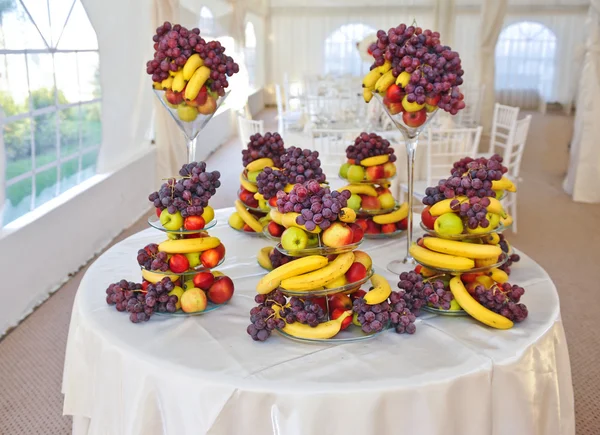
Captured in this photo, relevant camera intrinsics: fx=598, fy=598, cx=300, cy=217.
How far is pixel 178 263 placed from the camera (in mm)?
1459

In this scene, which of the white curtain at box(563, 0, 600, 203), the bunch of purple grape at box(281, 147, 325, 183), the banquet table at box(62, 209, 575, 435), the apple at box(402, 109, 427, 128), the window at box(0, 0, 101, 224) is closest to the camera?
the banquet table at box(62, 209, 575, 435)

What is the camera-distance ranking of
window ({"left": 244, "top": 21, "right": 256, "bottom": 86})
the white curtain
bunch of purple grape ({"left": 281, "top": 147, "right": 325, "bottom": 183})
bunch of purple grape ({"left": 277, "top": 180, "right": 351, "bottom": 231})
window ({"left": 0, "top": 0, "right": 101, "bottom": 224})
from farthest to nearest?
1. window ({"left": 244, "top": 21, "right": 256, "bottom": 86})
2. the white curtain
3. window ({"left": 0, "top": 0, "right": 101, "bottom": 224})
4. bunch of purple grape ({"left": 281, "top": 147, "right": 325, "bottom": 183})
5. bunch of purple grape ({"left": 277, "top": 180, "right": 351, "bottom": 231})

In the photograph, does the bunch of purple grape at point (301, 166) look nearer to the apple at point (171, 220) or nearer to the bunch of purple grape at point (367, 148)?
the bunch of purple grape at point (367, 148)

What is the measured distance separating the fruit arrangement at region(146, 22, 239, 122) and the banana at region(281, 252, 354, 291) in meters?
0.74

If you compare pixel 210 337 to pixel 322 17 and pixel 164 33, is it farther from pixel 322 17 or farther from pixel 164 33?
pixel 322 17

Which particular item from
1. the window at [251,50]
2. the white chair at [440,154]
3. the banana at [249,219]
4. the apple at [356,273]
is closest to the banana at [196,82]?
the banana at [249,219]

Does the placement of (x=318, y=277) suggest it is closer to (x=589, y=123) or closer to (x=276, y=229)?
(x=276, y=229)

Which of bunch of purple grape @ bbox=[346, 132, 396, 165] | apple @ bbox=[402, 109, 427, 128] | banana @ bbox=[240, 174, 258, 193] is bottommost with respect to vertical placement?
banana @ bbox=[240, 174, 258, 193]

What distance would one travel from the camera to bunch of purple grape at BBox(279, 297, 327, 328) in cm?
133

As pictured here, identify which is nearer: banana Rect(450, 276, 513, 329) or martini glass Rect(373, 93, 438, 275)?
banana Rect(450, 276, 513, 329)

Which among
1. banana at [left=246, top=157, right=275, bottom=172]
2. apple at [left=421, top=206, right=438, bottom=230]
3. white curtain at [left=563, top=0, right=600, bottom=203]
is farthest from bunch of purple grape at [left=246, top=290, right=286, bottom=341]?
white curtain at [left=563, top=0, right=600, bottom=203]

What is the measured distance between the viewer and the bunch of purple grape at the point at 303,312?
4.35ft

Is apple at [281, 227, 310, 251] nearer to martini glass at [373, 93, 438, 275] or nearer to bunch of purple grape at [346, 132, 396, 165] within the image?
martini glass at [373, 93, 438, 275]

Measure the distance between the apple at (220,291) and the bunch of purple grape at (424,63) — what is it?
2.25 feet
